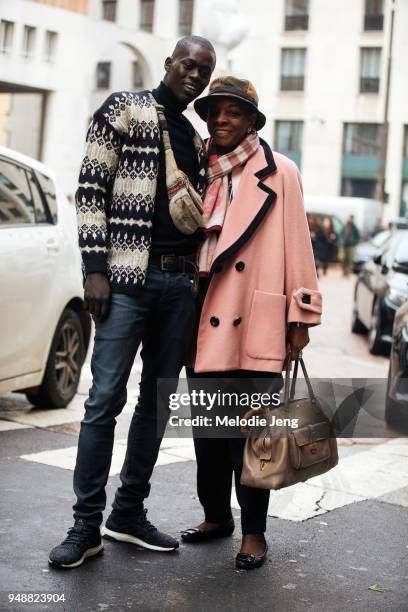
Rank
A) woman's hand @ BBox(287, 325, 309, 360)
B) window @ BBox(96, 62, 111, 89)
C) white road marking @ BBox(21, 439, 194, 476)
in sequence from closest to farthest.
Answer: woman's hand @ BBox(287, 325, 309, 360) → white road marking @ BBox(21, 439, 194, 476) → window @ BBox(96, 62, 111, 89)

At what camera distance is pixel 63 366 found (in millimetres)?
7789

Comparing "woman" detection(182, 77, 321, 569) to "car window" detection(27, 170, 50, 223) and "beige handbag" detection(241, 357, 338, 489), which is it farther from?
"car window" detection(27, 170, 50, 223)

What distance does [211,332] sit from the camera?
14.6ft

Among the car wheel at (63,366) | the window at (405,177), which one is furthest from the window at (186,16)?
the car wheel at (63,366)

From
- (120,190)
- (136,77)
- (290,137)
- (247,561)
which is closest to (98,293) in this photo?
(120,190)

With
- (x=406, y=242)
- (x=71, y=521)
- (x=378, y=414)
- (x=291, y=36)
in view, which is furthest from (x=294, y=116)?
(x=71, y=521)

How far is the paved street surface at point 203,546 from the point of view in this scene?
13.3 ft

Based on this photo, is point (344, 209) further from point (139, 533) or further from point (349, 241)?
point (139, 533)

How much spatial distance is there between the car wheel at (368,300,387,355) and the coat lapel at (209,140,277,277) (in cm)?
865

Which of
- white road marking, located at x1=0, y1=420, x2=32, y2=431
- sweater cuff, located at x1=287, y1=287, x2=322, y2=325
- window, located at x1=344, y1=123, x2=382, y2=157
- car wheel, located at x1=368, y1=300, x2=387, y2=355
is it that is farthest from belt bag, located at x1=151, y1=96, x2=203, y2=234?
window, located at x1=344, y1=123, x2=382, y2=157

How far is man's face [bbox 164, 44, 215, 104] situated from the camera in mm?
4383

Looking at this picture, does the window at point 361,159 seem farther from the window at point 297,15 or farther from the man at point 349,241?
the man at point 349,241

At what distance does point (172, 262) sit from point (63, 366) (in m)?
3.54

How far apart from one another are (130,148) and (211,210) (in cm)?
41
